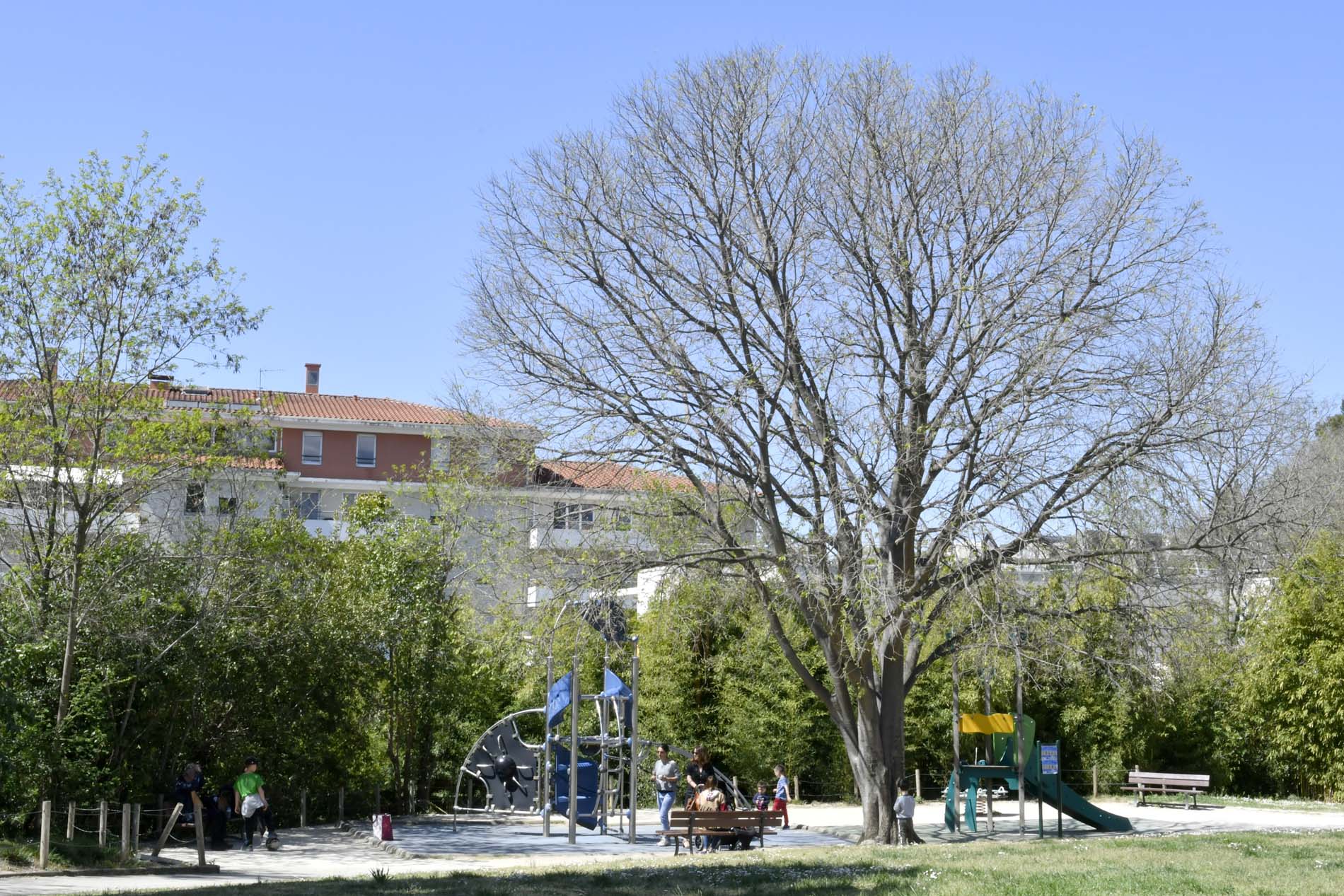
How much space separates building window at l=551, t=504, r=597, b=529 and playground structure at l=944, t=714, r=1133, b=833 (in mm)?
8181

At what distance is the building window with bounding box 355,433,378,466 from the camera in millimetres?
61719

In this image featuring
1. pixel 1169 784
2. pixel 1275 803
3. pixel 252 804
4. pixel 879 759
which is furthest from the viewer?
pixel 1169 784

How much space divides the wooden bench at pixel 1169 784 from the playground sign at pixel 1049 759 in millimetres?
8151

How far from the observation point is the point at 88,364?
20.2m

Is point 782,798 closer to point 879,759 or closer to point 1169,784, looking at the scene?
point 879,759

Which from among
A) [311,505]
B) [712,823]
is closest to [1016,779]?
[712,823]

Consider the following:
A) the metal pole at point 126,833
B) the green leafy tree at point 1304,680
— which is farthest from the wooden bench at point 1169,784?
the metal pole at point 126,833

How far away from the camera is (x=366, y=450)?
6178 cm

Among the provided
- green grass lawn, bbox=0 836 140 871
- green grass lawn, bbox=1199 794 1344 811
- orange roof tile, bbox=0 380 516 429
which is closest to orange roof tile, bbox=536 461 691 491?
green grass lawn, bbox=0 836 140 871

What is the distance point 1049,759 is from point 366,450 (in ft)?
143

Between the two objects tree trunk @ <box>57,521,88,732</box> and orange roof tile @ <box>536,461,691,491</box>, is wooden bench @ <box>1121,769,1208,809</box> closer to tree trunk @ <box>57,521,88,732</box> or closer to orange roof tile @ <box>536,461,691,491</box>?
orange roof tile @ <box>536,461,691,491</box>

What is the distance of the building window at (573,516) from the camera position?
2120 cm

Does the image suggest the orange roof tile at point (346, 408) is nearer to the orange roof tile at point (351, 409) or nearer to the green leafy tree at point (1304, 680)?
the orange roof tile at point (351, 409)

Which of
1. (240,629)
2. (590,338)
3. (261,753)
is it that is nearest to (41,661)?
(240,629)
